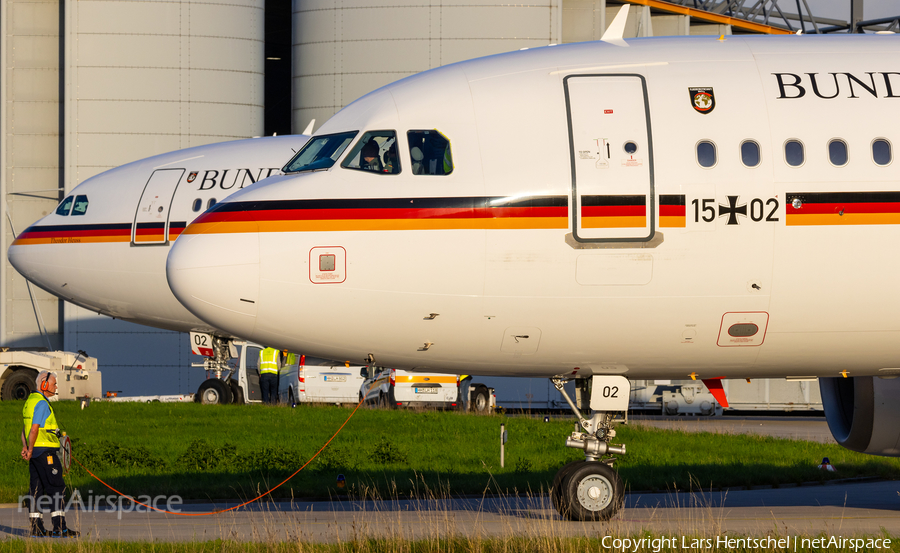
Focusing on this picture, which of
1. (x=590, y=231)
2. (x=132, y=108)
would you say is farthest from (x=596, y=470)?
(x=132, y=108)

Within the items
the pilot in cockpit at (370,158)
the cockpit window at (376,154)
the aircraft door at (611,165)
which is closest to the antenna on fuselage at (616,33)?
the aircraft door at (611,165)

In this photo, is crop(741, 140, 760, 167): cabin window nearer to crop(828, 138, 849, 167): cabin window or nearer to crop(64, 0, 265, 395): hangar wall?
crop(828, 138, 849, 167): cabin window

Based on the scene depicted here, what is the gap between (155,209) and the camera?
93.9 ft

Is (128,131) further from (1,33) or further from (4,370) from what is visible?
(4,370)

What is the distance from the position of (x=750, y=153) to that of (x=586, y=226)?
7.06ft

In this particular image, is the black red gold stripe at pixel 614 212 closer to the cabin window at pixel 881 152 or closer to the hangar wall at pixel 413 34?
the cabin window at pixel 881 152

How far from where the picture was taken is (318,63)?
4709 cm

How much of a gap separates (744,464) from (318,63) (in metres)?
31.4

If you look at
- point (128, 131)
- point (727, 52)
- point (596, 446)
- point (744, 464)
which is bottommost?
point (744, 464)

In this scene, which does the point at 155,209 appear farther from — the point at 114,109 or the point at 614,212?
the point at 114,109

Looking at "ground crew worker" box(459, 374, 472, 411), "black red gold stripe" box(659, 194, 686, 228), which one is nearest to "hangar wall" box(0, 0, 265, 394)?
"ground crew worker" box(459, 374, 472, 411)

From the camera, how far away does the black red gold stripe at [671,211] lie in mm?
12305

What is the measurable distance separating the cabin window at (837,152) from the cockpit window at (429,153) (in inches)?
177

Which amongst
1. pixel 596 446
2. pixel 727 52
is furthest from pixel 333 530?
pixel 727 52
